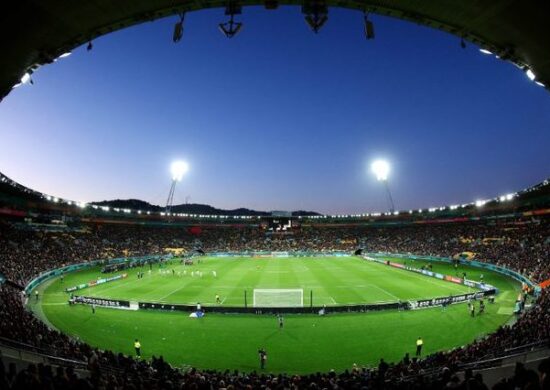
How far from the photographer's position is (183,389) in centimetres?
972

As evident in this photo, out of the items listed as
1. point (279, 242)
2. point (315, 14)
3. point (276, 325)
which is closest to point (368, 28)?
point (315, 14)

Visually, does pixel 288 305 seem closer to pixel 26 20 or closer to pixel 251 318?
pixel 251 318

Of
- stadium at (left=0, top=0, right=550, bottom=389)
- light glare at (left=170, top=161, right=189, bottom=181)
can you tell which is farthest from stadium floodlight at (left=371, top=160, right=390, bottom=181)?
light glare at (left=170, top=161, right=189, bottom=181)

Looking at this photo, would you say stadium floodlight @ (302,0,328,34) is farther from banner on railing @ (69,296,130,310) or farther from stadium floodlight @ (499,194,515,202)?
stadium floodlight @ (499,194,515,202)

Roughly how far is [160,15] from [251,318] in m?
25.9

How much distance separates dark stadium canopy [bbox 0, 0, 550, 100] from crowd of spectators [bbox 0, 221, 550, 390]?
8.31 metres

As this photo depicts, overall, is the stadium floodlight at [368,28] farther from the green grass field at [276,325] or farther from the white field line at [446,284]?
the white field line at [446,284]

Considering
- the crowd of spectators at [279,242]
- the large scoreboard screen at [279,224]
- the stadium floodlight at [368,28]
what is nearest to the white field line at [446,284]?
the crowd of spectators at [279,242]

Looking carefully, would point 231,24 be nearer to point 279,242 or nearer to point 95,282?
point 95,282

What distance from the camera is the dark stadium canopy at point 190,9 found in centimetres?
904

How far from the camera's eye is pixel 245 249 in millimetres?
100625

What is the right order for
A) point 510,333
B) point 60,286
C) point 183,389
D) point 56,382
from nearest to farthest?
point 56,382
point 183,389
point 510,333
point 60,286

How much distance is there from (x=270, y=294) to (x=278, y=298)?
6.66ft

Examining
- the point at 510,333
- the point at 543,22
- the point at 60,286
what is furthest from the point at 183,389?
the point at 60,286
